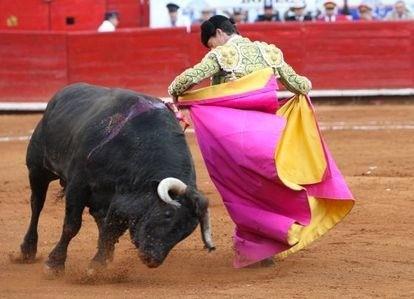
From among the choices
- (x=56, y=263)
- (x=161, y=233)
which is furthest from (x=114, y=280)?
(x=161, y=233)

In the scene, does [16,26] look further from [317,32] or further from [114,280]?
[114,280]

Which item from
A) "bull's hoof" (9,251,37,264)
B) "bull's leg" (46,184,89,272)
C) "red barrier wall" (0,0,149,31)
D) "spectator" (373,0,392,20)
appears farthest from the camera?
"red barrier wall" (0,0,149,31)

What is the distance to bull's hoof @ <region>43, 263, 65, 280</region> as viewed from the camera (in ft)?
17.9

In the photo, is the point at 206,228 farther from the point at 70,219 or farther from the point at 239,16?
the point at 239,16

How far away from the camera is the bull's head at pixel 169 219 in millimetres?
4770

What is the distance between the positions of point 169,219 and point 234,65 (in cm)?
123

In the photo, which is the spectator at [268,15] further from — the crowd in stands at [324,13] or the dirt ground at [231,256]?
the dirt ground at [231,256]

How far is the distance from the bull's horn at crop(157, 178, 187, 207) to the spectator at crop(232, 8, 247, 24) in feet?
31.8

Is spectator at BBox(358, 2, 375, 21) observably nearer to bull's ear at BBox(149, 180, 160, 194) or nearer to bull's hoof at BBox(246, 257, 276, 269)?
bull's hoof at BBox(246, 257, 276, 269)

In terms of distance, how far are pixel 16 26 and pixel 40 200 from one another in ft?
32.5

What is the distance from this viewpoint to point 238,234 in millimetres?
5750

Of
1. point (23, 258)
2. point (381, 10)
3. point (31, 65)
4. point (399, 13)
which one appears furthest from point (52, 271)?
point (381, 10)

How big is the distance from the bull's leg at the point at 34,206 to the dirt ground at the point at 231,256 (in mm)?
87

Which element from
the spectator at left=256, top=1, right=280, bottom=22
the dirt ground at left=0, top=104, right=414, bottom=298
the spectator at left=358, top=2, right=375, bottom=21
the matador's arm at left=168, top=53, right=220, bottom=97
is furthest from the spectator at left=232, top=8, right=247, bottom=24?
the matador's arm at left=168, top=53, right=220, bottom=97
